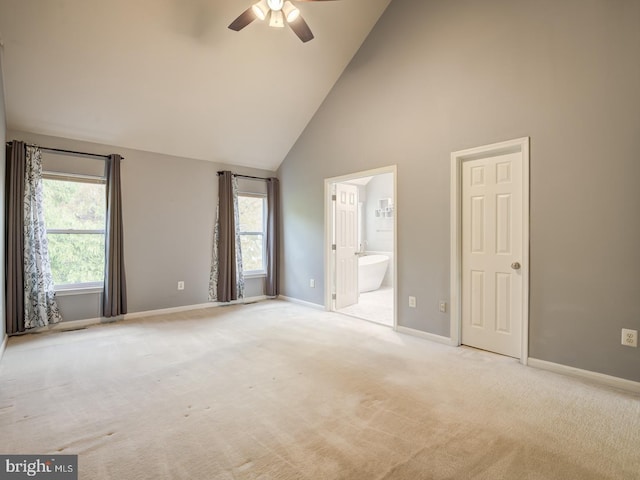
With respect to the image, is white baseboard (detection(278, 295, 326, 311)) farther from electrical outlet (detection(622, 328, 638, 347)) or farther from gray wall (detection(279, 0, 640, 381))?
electrical outlet (detection(622, 328, 638, 347))

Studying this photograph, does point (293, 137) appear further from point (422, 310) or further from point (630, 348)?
point (630, 348)

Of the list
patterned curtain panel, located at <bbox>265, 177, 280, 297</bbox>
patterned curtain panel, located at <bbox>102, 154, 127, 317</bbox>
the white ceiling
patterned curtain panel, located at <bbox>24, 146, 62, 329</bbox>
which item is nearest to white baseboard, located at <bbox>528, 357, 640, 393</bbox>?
patterned curtain panel, located at <bbox>265, 177, 280, 297</bbox>

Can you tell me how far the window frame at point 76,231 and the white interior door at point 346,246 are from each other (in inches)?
132

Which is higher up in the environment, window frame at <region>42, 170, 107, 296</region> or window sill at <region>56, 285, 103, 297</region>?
window frame at <region>42, 170, 107, 296</region>

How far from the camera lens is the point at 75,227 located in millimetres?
4348

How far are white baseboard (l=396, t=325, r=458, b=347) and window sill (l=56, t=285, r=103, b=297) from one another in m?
4.04

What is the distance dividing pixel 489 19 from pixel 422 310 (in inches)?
124

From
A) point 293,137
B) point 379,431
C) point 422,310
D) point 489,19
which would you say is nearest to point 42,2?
point 293,137

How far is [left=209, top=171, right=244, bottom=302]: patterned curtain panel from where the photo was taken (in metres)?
5.42

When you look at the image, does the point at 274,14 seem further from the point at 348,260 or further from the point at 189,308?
the point at 189,308

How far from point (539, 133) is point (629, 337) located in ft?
5.97

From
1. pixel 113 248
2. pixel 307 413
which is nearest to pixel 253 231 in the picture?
pixel 113 248

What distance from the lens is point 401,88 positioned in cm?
402

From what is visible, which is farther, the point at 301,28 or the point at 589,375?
the point at 301,28
